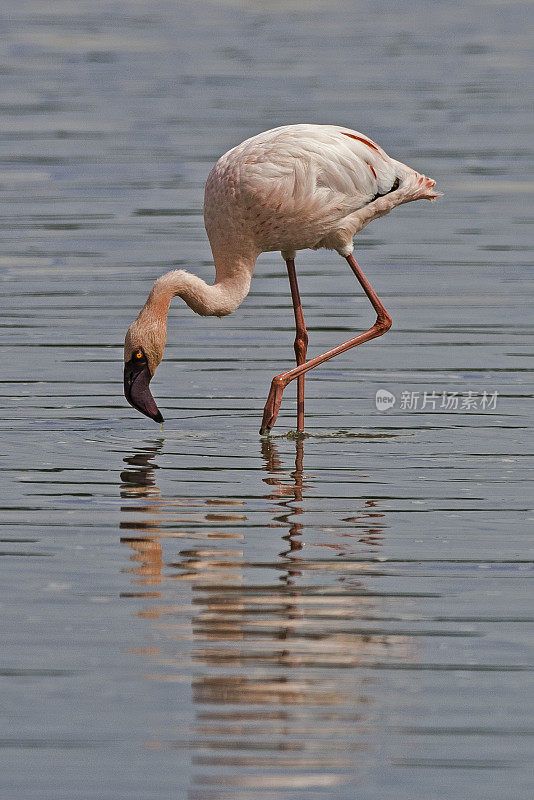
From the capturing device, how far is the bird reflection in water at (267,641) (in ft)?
17.6

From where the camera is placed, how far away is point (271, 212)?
992 centimetres

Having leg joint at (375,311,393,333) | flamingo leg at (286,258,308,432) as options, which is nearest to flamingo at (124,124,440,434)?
flamingo leg at (286,258,308,432)

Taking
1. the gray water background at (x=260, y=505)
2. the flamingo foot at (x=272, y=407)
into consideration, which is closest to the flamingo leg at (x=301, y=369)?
the flamingo foot at (x=272, y=407)

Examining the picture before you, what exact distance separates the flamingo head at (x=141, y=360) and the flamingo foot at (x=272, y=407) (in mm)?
665

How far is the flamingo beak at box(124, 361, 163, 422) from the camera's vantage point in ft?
32.0

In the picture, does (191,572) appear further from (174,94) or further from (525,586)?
(174,94)

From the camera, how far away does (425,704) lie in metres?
5.79

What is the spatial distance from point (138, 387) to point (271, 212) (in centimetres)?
128

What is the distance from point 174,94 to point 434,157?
6810 millimetres

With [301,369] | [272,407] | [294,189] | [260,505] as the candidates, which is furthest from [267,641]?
[301,369]

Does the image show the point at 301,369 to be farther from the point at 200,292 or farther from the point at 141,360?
the point at 141,360

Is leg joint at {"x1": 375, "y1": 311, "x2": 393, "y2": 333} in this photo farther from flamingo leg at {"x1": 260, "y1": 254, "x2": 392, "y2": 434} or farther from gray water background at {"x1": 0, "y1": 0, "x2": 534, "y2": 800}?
gray water background at {"x1": 0, "y1": 0, "x2": 534, "y2": 800}

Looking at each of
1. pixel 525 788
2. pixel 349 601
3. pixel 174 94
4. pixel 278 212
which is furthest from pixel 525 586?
pixel 174 94

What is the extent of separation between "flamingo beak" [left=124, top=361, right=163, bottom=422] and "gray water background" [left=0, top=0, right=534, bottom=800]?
224mm
